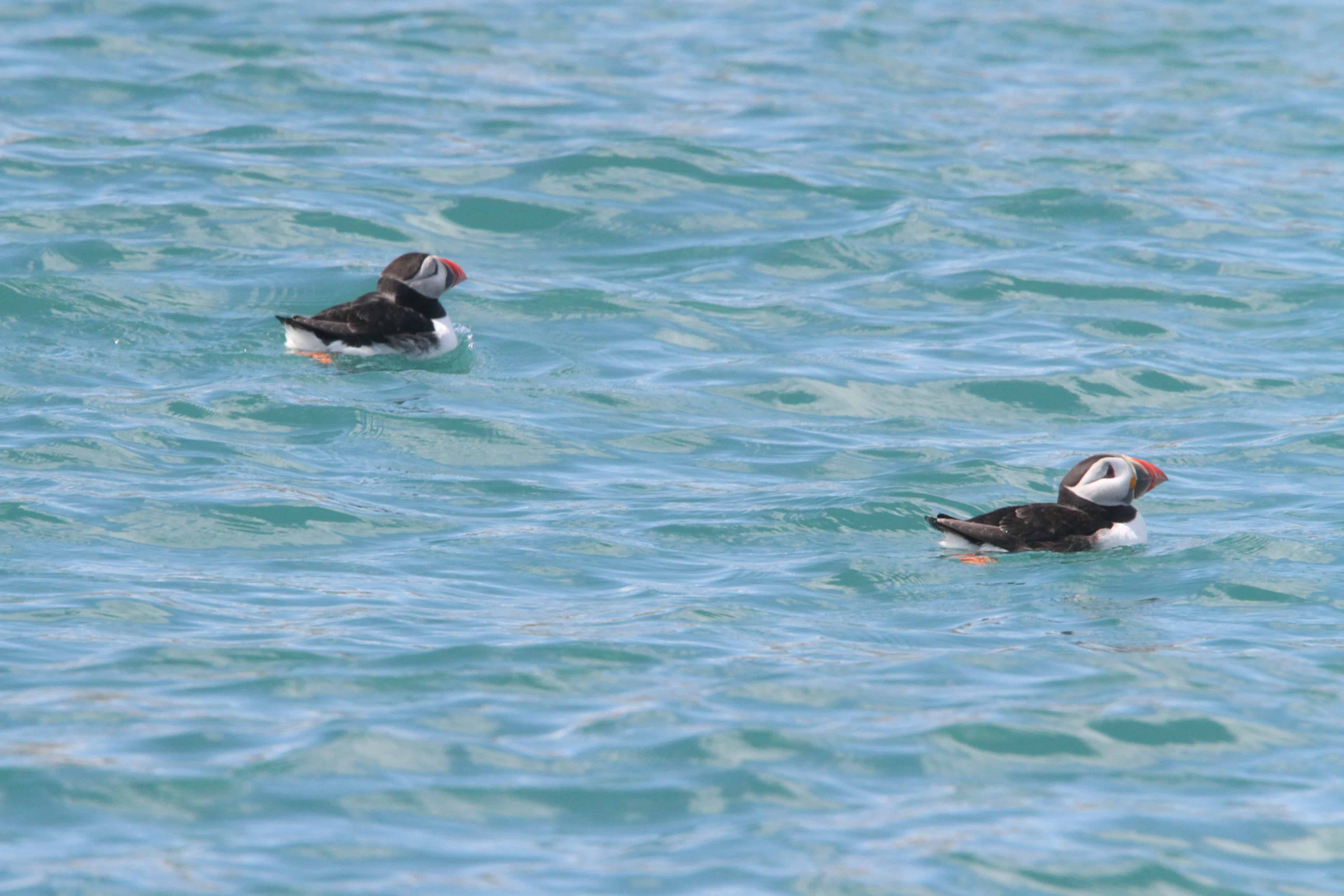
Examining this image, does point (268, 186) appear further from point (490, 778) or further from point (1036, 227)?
point (490, 778)

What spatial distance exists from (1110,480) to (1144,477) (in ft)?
0.87

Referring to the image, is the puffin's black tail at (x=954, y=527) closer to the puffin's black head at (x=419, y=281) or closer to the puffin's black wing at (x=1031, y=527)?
the puffin's black wing at (x=1031, y=527)

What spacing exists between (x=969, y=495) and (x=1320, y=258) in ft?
21.9

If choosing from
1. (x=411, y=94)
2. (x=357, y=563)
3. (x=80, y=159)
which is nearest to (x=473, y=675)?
(x=357, y=563)

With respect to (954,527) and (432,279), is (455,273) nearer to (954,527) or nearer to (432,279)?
(432,279)

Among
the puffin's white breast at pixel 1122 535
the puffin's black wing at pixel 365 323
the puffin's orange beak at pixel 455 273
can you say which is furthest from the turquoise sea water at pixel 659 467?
the puffin's orange beak at pixel 455 273

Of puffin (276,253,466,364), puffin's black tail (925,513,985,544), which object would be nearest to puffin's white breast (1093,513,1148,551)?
puffin's black tail (925,513,985,544)

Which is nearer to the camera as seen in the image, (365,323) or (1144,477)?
(1144,477)

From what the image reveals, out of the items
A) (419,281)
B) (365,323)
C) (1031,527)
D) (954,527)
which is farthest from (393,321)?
(1031,527)

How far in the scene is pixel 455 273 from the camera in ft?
42.3

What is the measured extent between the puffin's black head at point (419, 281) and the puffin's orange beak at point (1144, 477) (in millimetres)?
5290

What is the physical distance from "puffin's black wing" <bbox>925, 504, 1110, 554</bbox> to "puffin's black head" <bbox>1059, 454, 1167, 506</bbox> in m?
0.16

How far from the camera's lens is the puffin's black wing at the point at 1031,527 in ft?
28.5

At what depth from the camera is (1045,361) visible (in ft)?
41.2
